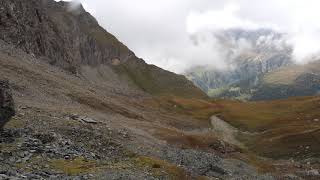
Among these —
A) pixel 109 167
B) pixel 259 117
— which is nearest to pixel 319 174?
pixel 109 167

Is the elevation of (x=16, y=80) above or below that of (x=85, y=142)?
above

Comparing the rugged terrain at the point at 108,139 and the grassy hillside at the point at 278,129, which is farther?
the grassy hillside at the point at 278,129

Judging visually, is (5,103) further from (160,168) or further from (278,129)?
(278,129)

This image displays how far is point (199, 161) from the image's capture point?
6381 cm

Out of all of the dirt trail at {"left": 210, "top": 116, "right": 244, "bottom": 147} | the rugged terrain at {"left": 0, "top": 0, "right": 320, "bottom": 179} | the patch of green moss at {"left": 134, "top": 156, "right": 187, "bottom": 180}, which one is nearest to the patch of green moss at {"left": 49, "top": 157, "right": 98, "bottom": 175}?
the rugged terrain at {"left": 0, "top": 0, "right": 320, "bottom": 179}

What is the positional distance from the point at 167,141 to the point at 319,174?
22622 millimetres

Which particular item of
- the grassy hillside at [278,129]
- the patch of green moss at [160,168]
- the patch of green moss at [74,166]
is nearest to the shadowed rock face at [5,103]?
the patch of green moss at [74,166]

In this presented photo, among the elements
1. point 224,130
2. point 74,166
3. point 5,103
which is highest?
point 224,130

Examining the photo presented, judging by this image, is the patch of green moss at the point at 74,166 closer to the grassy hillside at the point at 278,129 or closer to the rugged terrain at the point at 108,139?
the rugged terrain at the point at 108,139

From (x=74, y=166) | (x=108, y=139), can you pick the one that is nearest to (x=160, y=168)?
(x=74, y=166)

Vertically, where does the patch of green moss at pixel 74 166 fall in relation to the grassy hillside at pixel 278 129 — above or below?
below

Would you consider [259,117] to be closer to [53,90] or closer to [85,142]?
[53,90]

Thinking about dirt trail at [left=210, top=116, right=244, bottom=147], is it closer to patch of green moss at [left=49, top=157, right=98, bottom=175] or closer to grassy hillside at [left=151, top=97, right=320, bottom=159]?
grassy hillside at [left=151, top=97, right=320, bottom=159]

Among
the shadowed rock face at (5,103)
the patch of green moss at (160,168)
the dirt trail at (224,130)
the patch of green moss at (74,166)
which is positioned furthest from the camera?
the dirt trail at (224,130)
